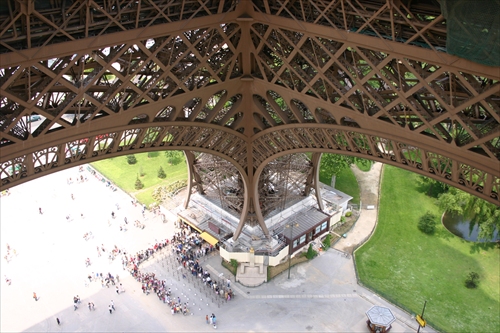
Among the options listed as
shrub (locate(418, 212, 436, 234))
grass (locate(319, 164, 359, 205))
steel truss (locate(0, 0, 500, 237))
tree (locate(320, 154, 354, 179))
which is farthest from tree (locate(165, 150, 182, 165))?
steel truss (locate(0, 0, 500, 237))

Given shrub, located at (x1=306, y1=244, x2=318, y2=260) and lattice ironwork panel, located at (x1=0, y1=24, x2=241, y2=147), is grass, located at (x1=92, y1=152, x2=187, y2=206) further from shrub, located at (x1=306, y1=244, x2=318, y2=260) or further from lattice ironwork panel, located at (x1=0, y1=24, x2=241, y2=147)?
lattice ironwork panel, located at (x1=0, y1=24, x2=241, y2=147)

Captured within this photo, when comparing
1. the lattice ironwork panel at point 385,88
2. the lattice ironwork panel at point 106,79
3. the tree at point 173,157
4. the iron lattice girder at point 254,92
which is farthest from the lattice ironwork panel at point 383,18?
the tree at point 173,157

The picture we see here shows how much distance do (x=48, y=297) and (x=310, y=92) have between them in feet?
79.1

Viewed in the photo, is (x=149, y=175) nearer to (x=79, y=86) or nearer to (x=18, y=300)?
(x=18, y=300)

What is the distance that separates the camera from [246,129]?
→ 28953mm

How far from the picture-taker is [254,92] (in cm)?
2609

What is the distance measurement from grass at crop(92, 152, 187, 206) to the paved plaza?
12.8 ft

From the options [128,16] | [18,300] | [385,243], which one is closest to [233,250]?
[385,243]

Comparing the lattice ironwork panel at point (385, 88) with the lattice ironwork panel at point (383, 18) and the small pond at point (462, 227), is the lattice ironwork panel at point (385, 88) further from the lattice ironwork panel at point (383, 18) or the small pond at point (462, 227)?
the small pond at point (462, 227)

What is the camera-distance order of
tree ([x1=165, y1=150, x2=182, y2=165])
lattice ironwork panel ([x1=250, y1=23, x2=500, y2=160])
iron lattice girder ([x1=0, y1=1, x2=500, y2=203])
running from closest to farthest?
lattice ironwork panel ([x1=250, y1=23, x2=500, y2=160]), iron lattice girder ([x1=0, y1=1, x2=500, y2=203]), tree ([x1=165, y1=150, x2=182, y2=165])

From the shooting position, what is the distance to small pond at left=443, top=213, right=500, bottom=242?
3992 cm

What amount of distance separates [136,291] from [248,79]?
60.7ft

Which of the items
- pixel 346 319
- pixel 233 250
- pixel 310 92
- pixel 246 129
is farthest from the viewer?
pixel 233 250

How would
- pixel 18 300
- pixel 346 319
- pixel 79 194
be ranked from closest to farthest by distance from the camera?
pixel 346 319 → pixel 18 300 → pixel 79 194
